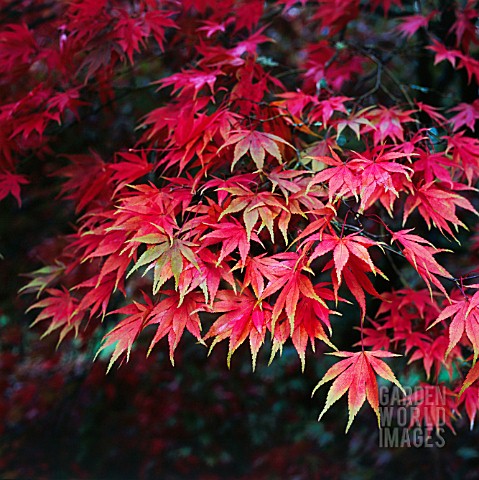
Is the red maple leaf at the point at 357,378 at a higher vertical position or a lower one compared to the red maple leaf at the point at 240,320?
lower

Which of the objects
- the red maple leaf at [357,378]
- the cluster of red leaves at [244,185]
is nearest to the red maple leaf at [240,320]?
the cluster of red leaves at [244,185]

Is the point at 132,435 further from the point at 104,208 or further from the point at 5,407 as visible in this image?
the point at 104,208

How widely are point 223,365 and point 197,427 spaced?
0.36m

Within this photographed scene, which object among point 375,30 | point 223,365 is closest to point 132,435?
point 223,365

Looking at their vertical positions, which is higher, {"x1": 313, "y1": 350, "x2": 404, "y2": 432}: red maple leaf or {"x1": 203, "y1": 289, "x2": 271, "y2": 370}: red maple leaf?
{"x1": 203, "y1": 289, "x2": 271, "y2": 370}: red maple leaf

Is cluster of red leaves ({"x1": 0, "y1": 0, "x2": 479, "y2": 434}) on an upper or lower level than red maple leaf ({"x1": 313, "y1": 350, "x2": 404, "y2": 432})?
upper

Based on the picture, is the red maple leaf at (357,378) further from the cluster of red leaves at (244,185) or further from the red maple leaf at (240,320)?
the red maple leaf at (240,320)

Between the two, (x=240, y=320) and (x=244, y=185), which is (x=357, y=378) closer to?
(x=240, y=320)

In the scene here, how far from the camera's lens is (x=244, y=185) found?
49.4 inches

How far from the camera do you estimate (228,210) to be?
1.11 m

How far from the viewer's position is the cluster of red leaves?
110 centimetres

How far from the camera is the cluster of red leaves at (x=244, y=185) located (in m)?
1.10

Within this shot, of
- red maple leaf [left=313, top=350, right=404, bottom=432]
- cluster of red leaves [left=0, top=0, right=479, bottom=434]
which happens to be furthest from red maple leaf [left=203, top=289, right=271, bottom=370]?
red maple leaf [left=313, top=350, right=404, bottom=432]

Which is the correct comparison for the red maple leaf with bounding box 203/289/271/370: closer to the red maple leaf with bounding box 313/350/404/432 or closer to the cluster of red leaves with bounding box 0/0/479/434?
the cluster of red leaves with bounding box 0/0/479/434
